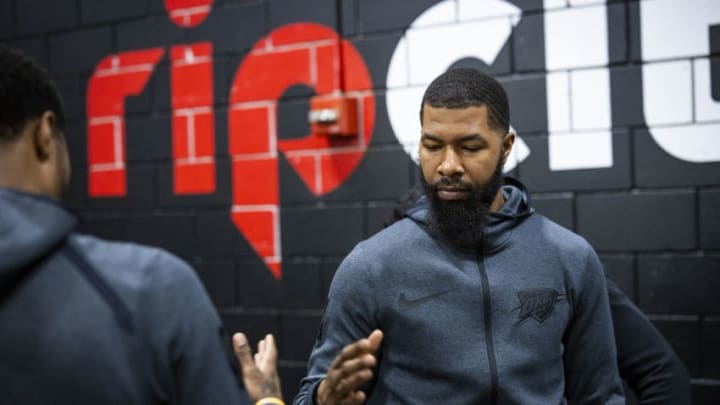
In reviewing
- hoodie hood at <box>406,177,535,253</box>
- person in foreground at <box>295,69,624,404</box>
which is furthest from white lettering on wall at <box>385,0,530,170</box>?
person in foreground at <box>295,69,624,404</box>

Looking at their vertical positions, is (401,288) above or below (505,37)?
below

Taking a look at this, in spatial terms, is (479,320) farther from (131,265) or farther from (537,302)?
(131,265)

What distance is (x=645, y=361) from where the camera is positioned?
6.43ft

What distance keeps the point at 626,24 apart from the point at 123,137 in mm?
2035

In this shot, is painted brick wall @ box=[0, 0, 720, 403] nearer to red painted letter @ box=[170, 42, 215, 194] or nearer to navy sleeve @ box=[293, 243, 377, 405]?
red painted letter @ box=[170, 42, 215, 194]

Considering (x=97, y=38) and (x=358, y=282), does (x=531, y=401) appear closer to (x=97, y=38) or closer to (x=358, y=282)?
(x=358, y=282)

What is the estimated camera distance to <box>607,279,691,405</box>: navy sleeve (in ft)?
6.37

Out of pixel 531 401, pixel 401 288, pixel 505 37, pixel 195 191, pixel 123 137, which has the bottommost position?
pixel 531 401

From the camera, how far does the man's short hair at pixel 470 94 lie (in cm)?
183

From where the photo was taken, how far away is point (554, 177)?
263 cm

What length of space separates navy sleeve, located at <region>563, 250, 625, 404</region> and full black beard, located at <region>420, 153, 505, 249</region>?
9.8 inches

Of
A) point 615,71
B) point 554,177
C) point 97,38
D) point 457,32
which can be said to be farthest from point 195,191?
point 615,71

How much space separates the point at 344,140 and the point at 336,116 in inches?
4.0

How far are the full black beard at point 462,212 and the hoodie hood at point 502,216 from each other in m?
0.02
